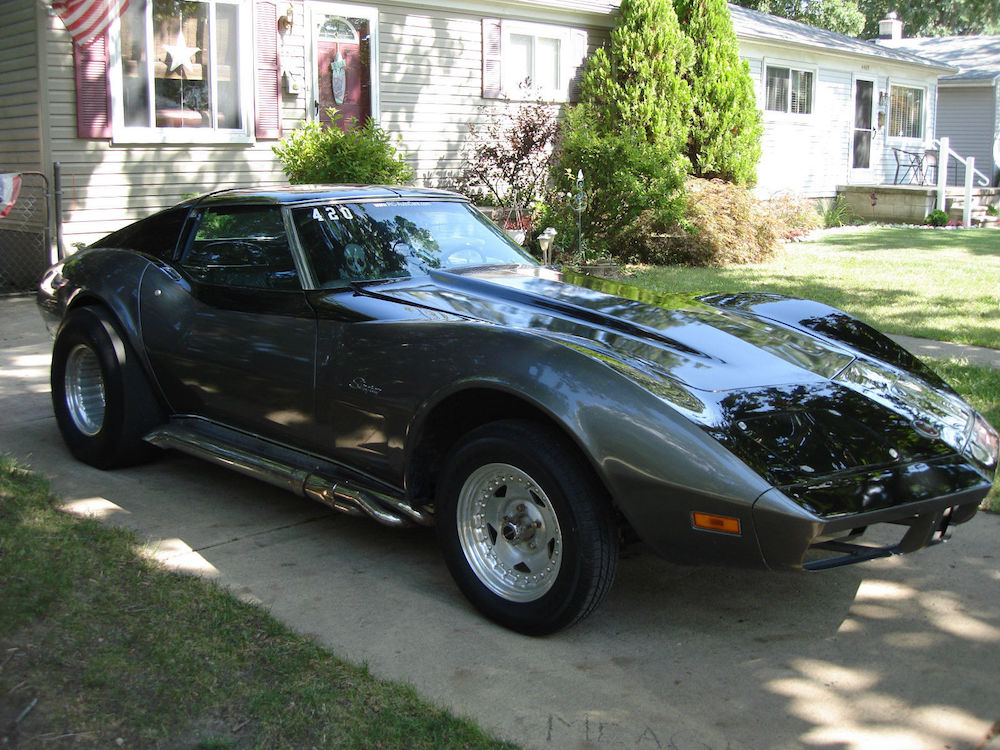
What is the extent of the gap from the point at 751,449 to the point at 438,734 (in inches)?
48.8

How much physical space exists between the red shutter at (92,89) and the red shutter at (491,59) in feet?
19.0

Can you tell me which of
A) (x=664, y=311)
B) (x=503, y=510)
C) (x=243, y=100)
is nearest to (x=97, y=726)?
(x=503, y=510)

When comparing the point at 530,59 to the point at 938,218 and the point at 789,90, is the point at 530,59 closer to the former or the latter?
the point at 789,90

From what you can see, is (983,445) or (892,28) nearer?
(983,445)

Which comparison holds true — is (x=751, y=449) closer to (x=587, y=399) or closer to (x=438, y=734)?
(x=587, y=399)

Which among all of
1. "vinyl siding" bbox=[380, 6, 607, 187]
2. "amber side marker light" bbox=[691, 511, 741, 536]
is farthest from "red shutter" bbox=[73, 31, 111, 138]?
"amber side marker light" bbox=[691, 511, 741, 536]

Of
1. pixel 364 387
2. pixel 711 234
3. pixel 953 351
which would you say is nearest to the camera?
pixel 364 387

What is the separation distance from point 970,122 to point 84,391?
28774 millimetres

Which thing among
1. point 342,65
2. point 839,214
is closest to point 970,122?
point 839,214

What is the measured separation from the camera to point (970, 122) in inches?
1121

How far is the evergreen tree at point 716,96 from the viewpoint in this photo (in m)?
16.1

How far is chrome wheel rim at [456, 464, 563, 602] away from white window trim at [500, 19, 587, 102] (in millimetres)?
12656

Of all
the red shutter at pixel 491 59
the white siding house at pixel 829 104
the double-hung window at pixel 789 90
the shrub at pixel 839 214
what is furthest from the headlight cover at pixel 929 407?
the double-hung window at pixel 789 90

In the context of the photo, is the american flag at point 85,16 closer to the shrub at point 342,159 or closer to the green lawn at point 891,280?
the shrub at point 342,159
